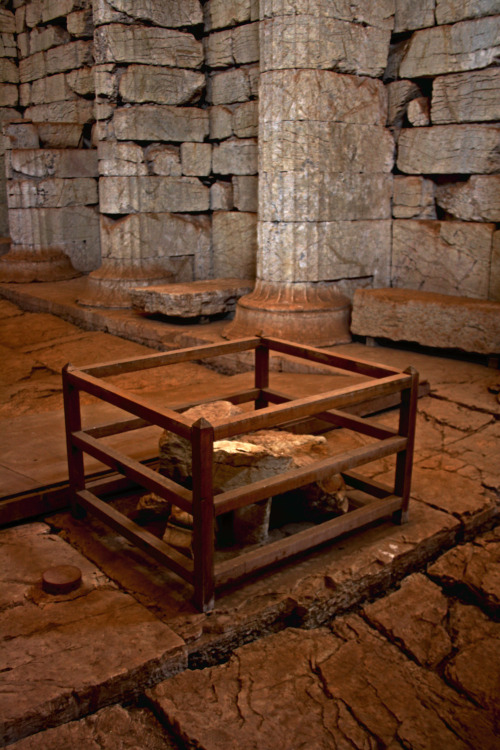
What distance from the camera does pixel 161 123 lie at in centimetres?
739

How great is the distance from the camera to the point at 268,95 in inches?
222

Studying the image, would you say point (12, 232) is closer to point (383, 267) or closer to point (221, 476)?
point (383, 267)

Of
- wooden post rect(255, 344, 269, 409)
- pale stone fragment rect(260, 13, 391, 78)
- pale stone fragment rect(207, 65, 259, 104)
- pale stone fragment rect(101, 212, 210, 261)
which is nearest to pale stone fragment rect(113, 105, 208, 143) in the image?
pale stone fragment rect(207, 65, 259, 104)

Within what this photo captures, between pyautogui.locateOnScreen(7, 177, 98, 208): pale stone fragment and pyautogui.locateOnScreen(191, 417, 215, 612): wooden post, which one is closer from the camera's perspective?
pyautogui.locateOnScreen(191, 417, 215, 612): wooden post

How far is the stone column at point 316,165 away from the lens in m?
5.52

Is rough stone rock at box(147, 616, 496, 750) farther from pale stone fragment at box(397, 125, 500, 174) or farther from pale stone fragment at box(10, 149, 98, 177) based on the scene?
pale stone fragment at box(10, 149, 98, 177)

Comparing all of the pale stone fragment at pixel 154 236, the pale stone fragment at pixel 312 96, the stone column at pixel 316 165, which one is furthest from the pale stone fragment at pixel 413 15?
the pale stone fragment at pixel 154 236

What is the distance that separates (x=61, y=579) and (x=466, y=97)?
4.97 m

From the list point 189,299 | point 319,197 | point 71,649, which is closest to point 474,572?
point 71,649

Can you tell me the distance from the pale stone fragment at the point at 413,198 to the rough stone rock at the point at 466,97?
520mm

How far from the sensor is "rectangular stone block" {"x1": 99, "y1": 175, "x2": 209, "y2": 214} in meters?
7.43

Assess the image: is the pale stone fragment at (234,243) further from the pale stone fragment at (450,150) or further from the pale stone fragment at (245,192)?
the pale stone fragment at (450,150)

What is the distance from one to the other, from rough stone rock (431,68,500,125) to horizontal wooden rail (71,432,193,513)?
431cm

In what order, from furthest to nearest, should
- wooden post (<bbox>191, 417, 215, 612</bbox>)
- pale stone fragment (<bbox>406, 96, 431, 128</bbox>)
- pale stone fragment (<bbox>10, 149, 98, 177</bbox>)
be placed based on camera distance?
pale stone fragment (<bbox>10, 149, 98, 177</bbox>)
pale stone fragment (<bbox>406, 96, 431, 128</bbox>)
wooden post (<bbox>191, 417, 215, 612</bbox>)
